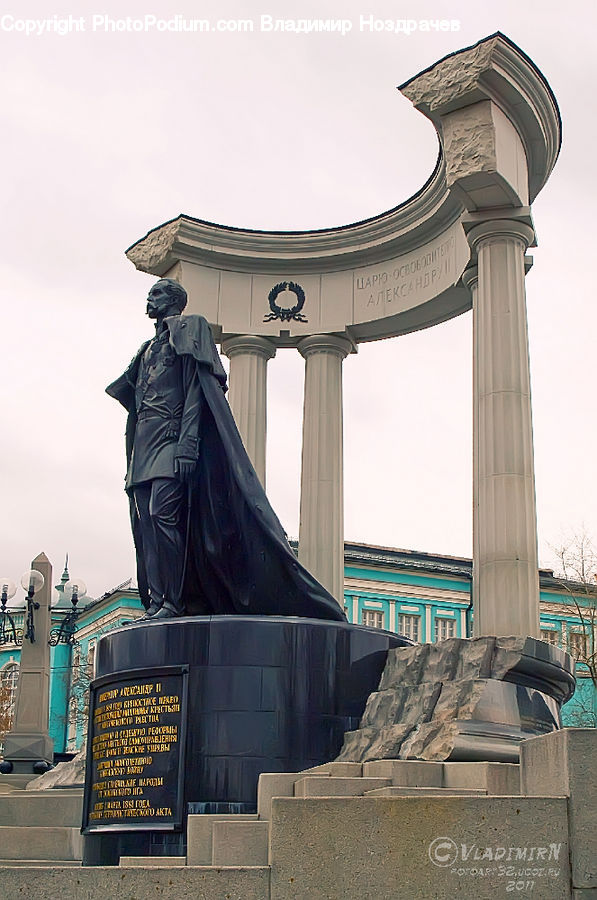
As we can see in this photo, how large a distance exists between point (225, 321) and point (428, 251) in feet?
14.1

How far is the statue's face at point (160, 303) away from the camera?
39.2 feet

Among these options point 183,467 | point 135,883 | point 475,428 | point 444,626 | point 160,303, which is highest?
point 444,626

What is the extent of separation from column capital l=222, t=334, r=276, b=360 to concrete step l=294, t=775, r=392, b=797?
15.6m

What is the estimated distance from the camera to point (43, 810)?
1206cm

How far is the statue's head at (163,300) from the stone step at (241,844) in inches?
231

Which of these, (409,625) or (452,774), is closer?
(452,774)

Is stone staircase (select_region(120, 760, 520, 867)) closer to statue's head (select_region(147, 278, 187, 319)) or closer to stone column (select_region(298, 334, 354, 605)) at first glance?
statue's head (select_region(147, 278, 187, 319))

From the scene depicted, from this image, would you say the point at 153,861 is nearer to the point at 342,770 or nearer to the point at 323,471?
the point at 342,770

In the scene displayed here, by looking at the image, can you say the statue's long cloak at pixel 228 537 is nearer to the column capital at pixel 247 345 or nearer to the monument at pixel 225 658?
the monument at pixel 225 658

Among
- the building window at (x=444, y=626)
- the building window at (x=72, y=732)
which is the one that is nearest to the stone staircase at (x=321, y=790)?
the building window at (x=444, y=626)

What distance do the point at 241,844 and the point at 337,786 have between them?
2.91 feet

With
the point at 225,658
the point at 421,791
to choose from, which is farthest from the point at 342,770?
the point at 225,658

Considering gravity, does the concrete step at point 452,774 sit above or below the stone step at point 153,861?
above

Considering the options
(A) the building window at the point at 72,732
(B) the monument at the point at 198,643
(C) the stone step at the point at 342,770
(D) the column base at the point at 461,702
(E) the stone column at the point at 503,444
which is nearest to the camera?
(C) the stone step at the point at 342,770
